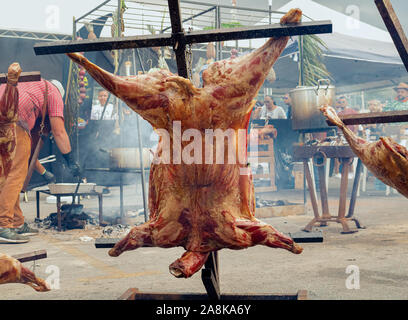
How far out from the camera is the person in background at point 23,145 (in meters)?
6.41

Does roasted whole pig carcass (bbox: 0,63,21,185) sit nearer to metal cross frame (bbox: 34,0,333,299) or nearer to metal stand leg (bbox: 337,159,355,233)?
metal cross frame (bbox: 34,0,333,299)

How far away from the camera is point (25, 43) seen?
11125 mm

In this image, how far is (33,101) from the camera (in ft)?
22.4

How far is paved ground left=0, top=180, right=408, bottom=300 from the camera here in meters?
4.00

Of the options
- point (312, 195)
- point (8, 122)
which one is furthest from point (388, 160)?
point (312, 195)

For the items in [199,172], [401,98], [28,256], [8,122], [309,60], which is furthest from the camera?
[401,98]

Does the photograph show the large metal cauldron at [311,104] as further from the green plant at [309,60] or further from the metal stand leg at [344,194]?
the green plant at [309,60]

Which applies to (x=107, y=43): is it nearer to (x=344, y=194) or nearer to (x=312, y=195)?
(x=344, y=194)

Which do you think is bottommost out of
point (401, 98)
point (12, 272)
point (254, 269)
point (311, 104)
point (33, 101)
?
point (254, 269)

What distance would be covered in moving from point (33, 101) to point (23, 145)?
74 cm

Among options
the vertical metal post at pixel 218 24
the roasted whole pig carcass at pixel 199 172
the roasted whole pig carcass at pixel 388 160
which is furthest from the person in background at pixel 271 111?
the roasted whole pig carcass at pixel 199 172

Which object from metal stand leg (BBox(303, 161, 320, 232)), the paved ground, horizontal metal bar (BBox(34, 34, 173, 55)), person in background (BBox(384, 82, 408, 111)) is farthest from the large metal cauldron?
person in background (BBox(384, 82, 408, 111))

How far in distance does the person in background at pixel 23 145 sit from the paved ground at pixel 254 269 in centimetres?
30
